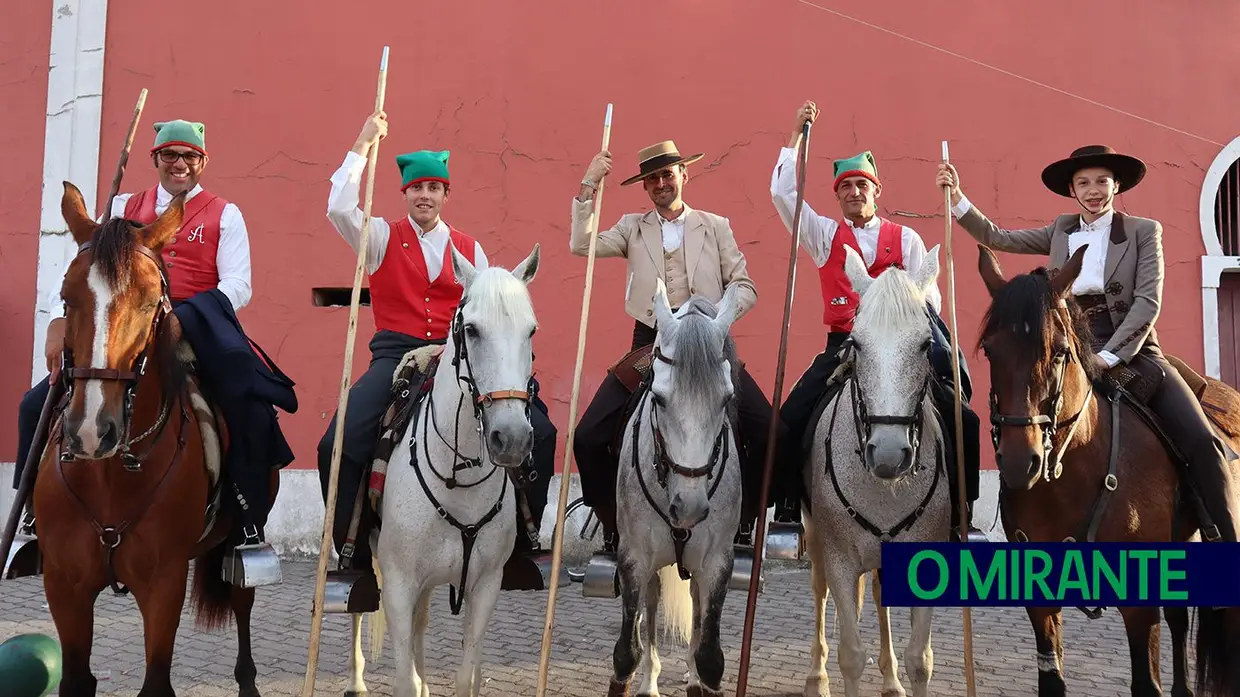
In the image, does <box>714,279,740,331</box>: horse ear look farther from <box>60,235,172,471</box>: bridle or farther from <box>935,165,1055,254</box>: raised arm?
<box>60,235,172,471</box>: bridle

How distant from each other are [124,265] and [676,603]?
11.0 ft

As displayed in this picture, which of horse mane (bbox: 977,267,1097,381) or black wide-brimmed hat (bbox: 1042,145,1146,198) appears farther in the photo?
black wide-brimmed hat (bbox: 1042,145,1146,198)

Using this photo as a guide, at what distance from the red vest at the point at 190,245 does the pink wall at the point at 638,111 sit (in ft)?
13.7

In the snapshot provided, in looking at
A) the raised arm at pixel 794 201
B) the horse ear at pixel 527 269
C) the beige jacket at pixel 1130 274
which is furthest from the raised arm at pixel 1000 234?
the horse ear at pixel 527 269

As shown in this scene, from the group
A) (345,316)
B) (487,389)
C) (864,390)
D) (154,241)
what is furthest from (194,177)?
(345,316)

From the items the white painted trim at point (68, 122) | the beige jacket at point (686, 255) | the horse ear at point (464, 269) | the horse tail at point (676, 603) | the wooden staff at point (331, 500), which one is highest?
the white painted trim at point (68, 122)

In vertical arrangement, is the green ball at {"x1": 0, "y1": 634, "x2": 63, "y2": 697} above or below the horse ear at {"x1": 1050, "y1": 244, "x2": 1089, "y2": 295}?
below

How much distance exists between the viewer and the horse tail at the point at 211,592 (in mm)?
4672

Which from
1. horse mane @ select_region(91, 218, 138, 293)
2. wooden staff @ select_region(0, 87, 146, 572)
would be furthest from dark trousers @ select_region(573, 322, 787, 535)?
wooden staff @ select_region(0, 87, 146, 572)

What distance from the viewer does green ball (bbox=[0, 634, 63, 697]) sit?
3.32 m

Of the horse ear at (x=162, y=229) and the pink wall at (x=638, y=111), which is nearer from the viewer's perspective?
the horse ear at (x=162, y=229)

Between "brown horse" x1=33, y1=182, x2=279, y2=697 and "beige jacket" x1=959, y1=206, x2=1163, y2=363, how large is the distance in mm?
4233

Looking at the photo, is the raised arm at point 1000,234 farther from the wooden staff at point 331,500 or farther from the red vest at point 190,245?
the red vest at point 190,245

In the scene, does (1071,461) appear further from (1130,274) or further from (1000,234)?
(1000,234)
